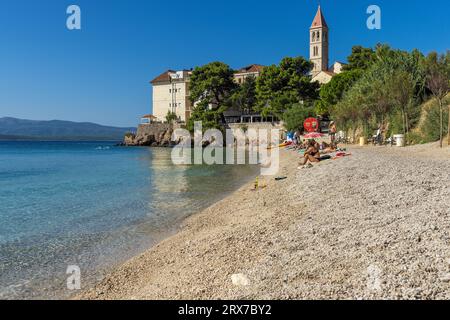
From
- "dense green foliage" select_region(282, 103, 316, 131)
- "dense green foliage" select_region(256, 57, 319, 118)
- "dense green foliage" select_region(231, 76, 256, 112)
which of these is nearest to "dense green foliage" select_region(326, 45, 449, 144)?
"dense green foliage" select_region(282, 103, 316, 131)

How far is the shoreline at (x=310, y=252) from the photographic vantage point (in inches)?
185

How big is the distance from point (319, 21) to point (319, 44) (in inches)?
241

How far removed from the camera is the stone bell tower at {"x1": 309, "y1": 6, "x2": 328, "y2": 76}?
97188mm

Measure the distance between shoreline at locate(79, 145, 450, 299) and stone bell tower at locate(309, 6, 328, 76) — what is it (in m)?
91.1

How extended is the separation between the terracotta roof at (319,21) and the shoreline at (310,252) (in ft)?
309

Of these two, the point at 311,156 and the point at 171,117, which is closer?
the point at 311,156

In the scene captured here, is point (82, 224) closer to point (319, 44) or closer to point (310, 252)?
point (310, 252)

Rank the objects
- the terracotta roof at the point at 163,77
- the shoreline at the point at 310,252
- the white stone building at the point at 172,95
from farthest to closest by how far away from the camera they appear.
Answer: the terracotta roof at the point at 163,77
the white stone building at the point at 172,95
the shoreline at the point at 310,252

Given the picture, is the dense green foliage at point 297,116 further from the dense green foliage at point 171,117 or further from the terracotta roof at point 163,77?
the terracotta roof at point 163,77

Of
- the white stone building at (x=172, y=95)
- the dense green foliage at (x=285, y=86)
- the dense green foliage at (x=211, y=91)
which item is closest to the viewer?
the dense green foliage at (x=285, y=86)

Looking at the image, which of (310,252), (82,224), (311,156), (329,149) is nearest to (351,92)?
(329,149)

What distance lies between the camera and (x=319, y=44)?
97.3m

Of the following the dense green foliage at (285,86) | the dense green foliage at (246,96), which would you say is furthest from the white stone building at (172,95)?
the dense green foliage at (285,86)

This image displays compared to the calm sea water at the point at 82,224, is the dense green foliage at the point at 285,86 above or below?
above
